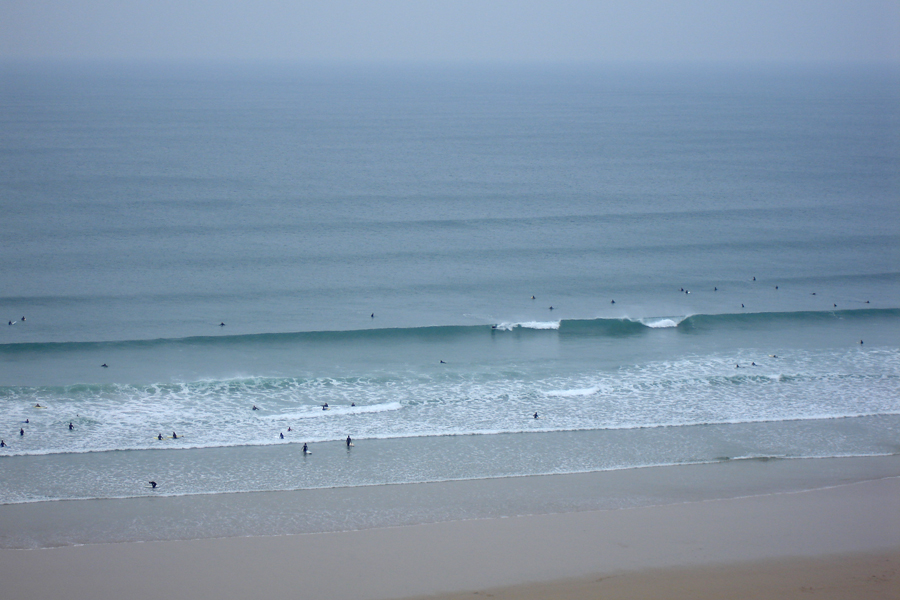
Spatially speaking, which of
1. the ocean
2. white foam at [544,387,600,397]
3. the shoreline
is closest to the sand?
the shoreline

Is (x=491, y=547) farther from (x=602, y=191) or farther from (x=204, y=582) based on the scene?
(x=602, y=191)

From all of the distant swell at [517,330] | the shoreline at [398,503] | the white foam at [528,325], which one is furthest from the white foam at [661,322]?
the shoreline at [398,503]

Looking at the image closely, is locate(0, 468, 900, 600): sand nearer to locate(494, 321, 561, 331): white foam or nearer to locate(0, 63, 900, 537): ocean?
locate(0, 63, 900, 537): ocean

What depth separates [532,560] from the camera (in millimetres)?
19328

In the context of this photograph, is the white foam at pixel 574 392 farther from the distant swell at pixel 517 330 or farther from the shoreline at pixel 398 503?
the distant swell at pixel 517 330

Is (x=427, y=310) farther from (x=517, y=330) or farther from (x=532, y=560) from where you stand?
(x=532, y=560)

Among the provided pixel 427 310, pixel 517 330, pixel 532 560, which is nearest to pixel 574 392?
pixel 517 330

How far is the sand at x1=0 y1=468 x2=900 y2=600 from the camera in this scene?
18047mm

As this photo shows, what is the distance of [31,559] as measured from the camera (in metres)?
19.3

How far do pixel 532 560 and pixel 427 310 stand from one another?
21.9 meters

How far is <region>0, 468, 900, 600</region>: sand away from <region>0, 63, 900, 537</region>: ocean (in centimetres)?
368

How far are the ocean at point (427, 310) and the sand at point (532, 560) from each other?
368 centimetres

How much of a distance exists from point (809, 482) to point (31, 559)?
74.8 ft

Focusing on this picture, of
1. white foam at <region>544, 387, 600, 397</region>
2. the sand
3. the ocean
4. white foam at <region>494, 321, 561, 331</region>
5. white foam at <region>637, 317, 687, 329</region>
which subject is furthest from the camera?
white foam at <region>637, 317, 687, 329</region>
